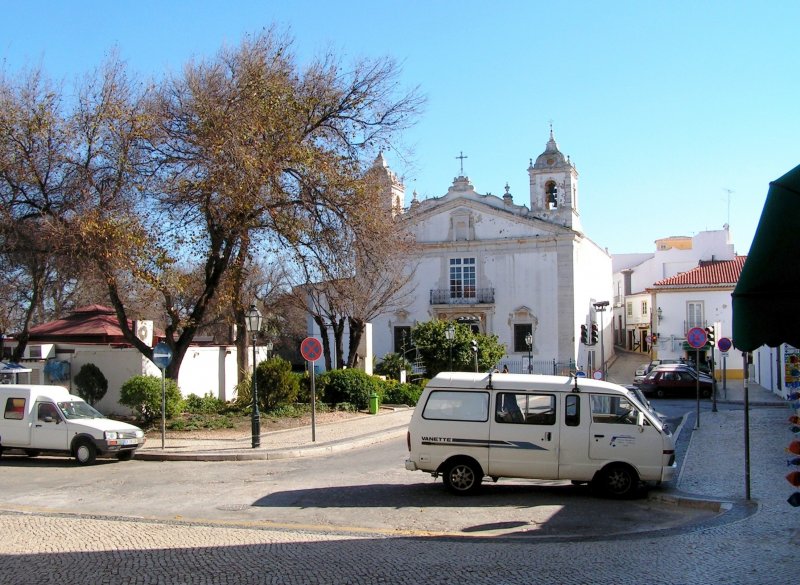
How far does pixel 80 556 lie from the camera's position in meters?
8.33

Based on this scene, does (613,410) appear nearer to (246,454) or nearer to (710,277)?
(246,454)

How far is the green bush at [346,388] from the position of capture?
27.7 m

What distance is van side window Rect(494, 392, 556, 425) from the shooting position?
1204 cm

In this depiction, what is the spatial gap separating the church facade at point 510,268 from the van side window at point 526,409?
44081mm

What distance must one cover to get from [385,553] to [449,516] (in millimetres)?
2489

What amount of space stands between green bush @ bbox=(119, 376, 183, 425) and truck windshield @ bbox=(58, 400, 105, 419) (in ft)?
10.9

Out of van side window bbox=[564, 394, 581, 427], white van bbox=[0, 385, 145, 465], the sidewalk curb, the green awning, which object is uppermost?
the green awning

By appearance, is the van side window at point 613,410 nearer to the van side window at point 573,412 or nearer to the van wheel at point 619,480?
the van side window at point 573,412

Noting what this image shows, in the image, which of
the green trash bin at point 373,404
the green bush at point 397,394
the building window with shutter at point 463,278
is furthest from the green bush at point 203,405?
the building window with shutter at point 463,278

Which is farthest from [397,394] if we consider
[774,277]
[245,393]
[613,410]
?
[774,277]

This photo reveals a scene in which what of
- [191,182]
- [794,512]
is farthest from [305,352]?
[794,512]

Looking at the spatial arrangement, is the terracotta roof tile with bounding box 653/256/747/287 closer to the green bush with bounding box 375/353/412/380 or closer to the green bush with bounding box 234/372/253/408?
the green bush with bounding box 375/353/412/380

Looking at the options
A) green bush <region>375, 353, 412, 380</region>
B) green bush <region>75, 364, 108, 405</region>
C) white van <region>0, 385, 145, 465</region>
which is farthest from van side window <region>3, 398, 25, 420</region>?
green bush <region>375, 353, 412, 380</region>

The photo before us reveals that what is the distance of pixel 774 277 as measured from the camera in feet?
21.2
